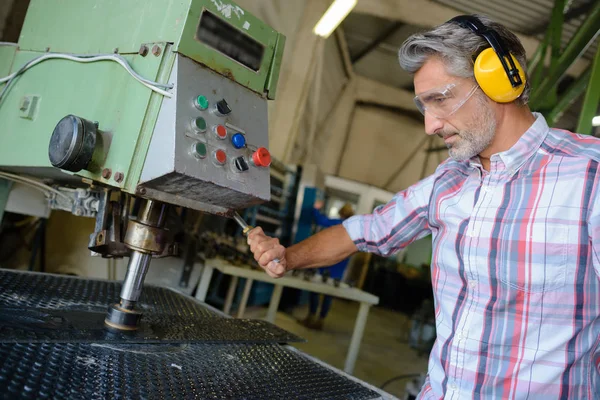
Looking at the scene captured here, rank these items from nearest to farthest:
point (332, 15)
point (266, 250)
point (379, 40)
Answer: point (266, 250) < point (332, 15) < point (379, 40)

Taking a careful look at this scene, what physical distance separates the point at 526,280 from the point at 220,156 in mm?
555

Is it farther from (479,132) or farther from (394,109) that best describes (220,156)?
(394,109)

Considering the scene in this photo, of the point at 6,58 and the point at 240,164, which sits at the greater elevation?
the point at 6,58

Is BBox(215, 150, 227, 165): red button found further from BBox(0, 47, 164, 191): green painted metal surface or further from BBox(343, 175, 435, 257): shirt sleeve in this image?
BBox(343, 175, 435, 257): shirt sleeve

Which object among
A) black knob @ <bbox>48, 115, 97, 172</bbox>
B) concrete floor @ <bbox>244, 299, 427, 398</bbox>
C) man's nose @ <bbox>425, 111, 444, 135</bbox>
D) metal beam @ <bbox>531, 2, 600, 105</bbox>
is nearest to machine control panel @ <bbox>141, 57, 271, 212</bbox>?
black knob @ <bbox>48, 115, 97, 172</bbox>

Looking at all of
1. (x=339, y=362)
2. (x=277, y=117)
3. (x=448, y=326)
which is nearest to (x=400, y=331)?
(x=339, y=362)

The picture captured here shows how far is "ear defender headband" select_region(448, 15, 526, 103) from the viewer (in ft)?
2.80

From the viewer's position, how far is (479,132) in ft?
2.94

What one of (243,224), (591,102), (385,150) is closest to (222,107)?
(243,224)

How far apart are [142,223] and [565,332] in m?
0.74

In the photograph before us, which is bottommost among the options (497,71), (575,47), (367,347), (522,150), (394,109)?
(367,347)

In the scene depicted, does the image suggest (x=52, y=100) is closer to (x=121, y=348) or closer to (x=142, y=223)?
(x=142, y=223)

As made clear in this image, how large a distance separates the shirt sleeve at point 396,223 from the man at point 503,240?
1cm

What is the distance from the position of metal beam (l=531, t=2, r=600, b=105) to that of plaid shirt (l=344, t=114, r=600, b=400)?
5.98ft
